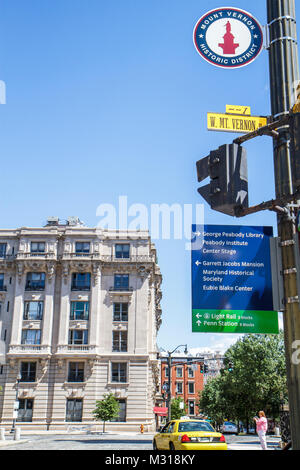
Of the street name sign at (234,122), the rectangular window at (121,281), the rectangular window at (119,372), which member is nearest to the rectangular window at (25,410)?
the rectangular window at (119,372)

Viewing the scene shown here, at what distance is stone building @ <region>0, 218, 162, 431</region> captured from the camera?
53.3m

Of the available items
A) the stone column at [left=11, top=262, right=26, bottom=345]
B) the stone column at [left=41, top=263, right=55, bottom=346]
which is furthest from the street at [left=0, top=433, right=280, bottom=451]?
the stone column at [left=11, top=262, right=26, bottom=345]

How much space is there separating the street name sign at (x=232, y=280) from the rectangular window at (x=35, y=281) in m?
53.9

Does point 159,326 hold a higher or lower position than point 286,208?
higher

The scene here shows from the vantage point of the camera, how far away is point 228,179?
482cm

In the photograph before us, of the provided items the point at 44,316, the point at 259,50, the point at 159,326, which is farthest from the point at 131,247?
the point at 259,50

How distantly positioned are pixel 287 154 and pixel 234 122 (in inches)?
34.3

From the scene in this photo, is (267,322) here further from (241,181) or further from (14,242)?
(14,242)

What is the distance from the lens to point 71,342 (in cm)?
5547

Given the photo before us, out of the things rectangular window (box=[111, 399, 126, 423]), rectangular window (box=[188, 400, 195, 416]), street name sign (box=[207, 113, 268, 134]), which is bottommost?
rectangular window (box=[188, 400, 195, 416])

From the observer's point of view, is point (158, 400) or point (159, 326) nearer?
point (158, 400)

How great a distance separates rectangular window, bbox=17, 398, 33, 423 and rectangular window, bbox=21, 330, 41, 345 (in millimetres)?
6192

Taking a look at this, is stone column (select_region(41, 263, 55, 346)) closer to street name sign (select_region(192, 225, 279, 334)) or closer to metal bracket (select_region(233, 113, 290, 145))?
street name sign (select_region(192, 225, 279, 334))
